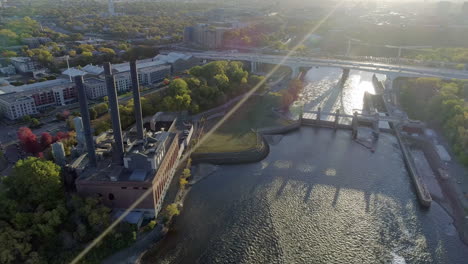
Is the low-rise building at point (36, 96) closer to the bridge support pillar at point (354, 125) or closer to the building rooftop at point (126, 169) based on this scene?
the building rooftop at point (126, 169)

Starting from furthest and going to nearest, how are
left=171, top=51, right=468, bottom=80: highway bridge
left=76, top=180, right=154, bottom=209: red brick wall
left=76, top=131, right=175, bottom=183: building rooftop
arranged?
left=171, top=51, right=468, bottom=80: highway bridge → left=76, top=131, right=175, bottom=183: building rooftop → left=76, top=180, right=154, bottom=209: red brick wall

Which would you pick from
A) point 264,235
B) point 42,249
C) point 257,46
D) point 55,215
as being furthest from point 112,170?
point 257,46

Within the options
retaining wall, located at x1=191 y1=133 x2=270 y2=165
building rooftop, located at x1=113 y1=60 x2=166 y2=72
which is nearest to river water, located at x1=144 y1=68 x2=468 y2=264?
retaining wall, located at x1=191 y1=133 x2=270 y2=165

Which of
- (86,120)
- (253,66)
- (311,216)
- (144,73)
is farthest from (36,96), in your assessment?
(253,66)

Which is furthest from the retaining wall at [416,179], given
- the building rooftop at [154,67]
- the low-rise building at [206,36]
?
the low-rise building at [206,36]

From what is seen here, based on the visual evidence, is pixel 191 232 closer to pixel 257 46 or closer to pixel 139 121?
pixel 139 121

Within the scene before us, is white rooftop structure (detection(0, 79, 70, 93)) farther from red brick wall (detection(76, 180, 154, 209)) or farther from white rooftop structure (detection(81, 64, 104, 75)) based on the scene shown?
red brick wall (detection(76, 180, 154, 209))

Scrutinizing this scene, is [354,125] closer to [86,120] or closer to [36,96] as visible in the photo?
[86,120]
